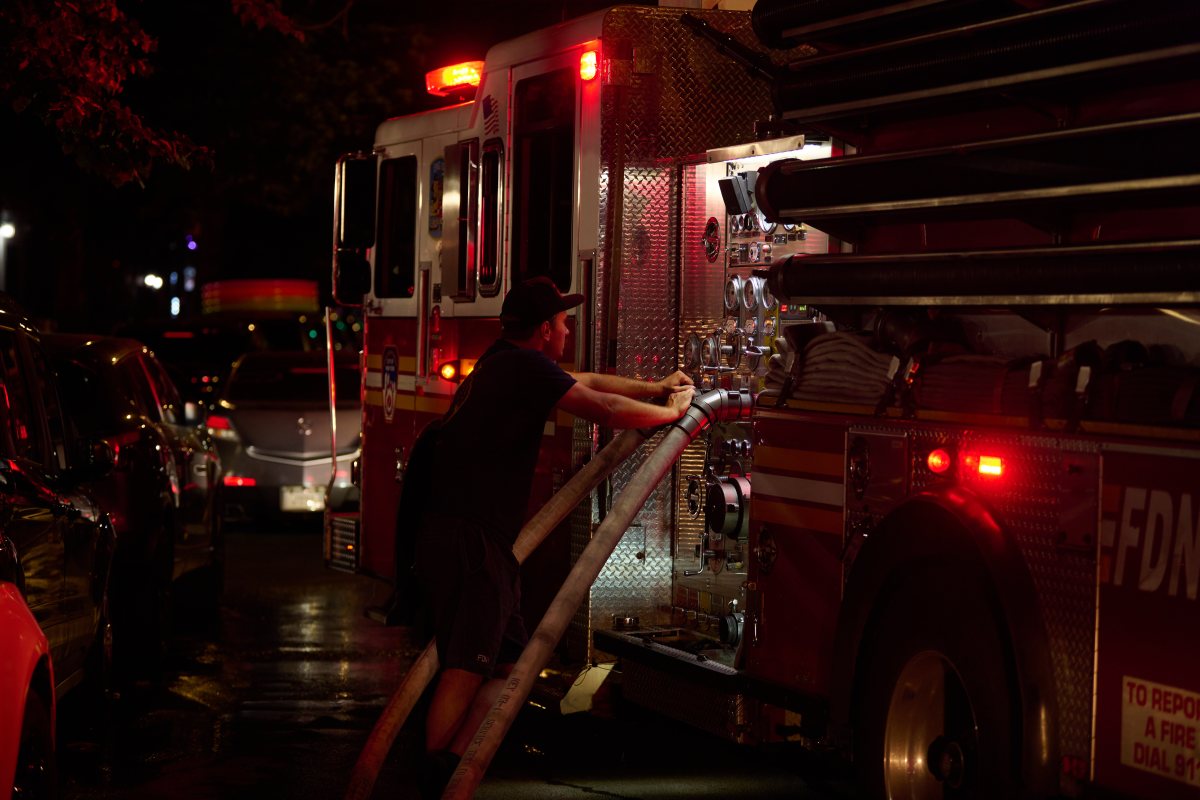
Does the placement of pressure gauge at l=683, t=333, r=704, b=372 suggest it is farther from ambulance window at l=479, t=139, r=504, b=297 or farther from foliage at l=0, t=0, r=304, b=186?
foliage at l=0, t=0, r=304, b=186

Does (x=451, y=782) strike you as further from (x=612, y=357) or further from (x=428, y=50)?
(x=428, y=50)

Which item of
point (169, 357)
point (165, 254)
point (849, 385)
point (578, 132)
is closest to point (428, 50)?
point (169, 357)

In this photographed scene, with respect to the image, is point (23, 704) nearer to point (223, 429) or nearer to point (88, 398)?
point (88, 398)

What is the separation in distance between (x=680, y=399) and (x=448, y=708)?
138 centimetres

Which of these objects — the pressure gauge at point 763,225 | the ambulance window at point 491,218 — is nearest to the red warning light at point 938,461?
the pressure gauge at point 763,225

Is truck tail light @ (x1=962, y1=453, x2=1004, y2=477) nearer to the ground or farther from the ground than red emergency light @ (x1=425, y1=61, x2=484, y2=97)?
nearer to the ground

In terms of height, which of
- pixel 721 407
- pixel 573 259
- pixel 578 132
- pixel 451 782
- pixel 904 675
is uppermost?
pixel 578 132

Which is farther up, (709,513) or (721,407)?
(721,407)

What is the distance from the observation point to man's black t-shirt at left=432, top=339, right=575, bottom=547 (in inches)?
244

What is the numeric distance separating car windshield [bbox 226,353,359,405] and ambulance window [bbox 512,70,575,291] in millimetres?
8286

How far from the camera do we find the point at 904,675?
212 inches

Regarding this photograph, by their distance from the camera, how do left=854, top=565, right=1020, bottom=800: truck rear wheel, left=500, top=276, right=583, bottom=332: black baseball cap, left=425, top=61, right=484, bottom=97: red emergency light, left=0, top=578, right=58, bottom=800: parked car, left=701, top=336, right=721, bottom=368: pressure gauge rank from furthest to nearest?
1. left=425, top=61, right=484, bottom=97: red emergency light
2. left=701, top=336, right=721, bottom=368: pressure gauge
3. left=500, top=276, right=583, bottom=332: black baseball cap
4. left=854, top=565, right=1020, bottom=800: truck rear wheel
5. left=0, top=578, right=58, bottom=800: parked car

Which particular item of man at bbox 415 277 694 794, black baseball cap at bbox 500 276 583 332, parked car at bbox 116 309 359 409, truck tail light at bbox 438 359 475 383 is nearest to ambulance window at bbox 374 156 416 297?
truck tail light at bbox 438 359 475 383

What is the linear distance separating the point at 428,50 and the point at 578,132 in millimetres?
21915
